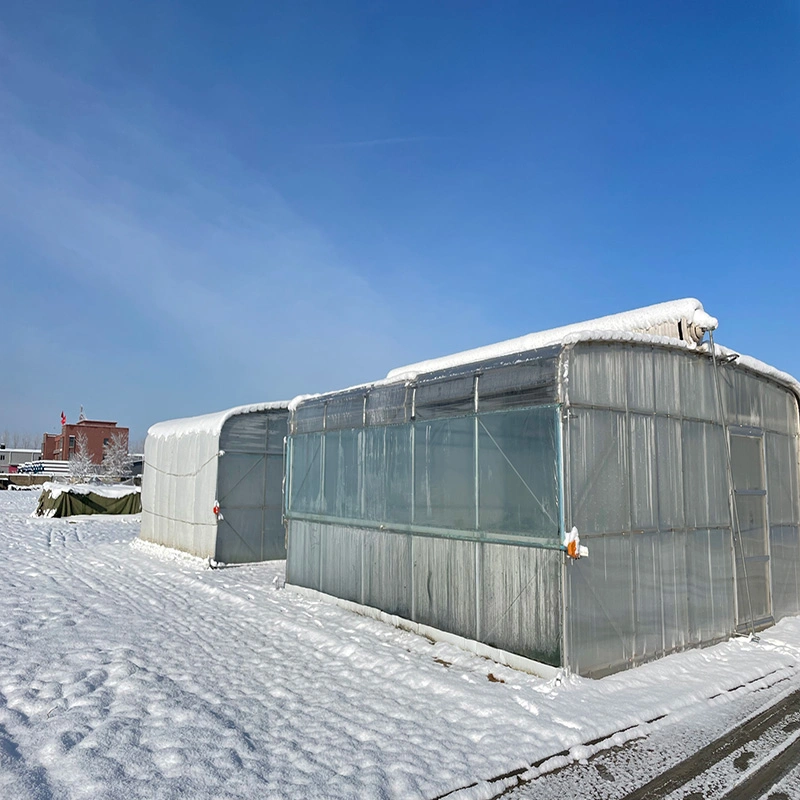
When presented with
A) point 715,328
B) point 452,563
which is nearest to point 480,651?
point 452,563

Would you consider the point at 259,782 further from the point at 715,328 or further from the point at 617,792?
the point at 715,328

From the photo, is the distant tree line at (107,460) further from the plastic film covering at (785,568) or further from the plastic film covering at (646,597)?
the plastic film covering at (646,597)

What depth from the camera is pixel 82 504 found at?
83.5 ft

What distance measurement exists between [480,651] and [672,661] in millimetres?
2291

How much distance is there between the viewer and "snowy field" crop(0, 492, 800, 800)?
4.63 m

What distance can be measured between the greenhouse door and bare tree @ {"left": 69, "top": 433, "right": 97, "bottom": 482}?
58426 mm

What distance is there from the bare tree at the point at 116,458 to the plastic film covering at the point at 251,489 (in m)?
54.0

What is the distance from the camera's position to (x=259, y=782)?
4.54 metres

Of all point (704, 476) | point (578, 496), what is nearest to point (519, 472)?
point (578, 496)

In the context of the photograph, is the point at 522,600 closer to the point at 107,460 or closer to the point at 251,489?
the point at 251,489

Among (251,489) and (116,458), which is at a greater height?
(116,458)

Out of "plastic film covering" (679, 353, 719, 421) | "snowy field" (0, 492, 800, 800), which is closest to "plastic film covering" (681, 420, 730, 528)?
"plastic film covering" (679, 353, 719, 421)

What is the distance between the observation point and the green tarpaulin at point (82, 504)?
24.7 metres

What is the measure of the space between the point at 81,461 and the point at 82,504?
41051mm
